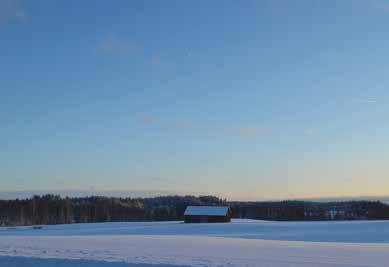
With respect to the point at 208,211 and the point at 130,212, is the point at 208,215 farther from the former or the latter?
the point at 130,212

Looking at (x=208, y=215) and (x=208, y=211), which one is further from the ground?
(x=208, y=211)

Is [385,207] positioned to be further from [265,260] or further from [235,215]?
[265,260]

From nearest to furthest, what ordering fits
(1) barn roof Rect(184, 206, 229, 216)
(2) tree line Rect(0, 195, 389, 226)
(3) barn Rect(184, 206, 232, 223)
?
1. (3) barn Rect(184, 206, 232, 223)
2. (1) barn roof Rect(184, 206, 229, 216)
3. (2) tree line Rect(0, 195, 389, 226)

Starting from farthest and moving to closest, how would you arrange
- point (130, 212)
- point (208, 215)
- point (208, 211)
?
point (130, 212) < point (208, 211) < point (208, 215)

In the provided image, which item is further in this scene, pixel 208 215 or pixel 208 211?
pixel 208 211

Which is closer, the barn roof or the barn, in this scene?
the barn

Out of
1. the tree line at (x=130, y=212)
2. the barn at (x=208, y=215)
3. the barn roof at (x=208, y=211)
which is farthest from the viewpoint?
the tree line at (x=130, y=212)

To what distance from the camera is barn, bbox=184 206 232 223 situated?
101 metres

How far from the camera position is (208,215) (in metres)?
103

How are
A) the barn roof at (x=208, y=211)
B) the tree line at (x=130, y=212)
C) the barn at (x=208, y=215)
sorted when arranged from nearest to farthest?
the barn at (x=208, y=215) → the barn roof at (x=208, y=211) → the tree line at (x=130, y=212)

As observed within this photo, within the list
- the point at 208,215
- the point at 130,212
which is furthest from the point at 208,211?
the point at 130,212

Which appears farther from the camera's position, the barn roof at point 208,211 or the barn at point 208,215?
the barn roof at point 208,211

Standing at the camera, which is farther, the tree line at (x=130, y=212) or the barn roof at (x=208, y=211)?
the tree line at (x=130, y=212)

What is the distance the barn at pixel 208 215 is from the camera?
101250 millimetres
